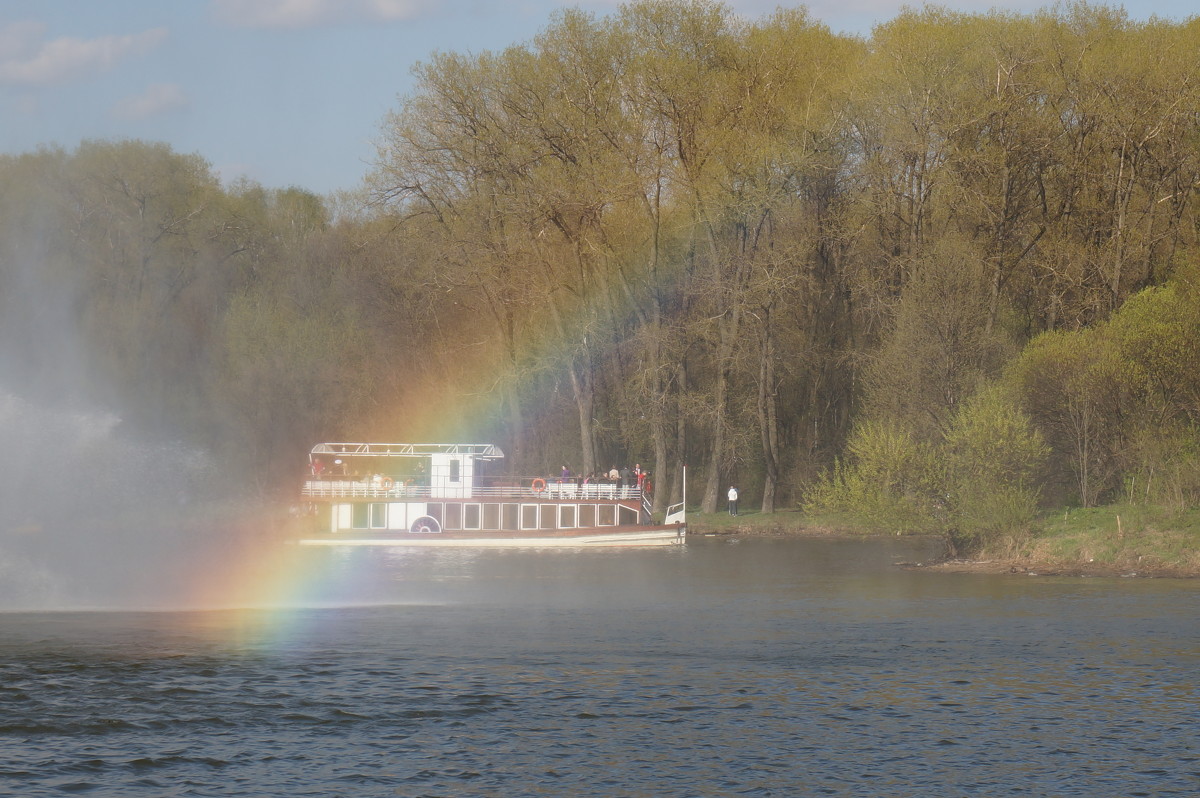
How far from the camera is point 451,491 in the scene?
64625 mm

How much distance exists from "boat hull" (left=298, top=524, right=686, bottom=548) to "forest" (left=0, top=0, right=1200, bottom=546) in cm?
642

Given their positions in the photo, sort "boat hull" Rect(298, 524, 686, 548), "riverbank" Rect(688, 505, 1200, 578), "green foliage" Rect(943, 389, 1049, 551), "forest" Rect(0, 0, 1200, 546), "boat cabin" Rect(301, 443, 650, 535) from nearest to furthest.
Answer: "riverbank" Rect(688, 505, 1200, 578)
"green foliage" Rect(943, 389, 1049, 551)
"forest" Rect(0, 0, 1200, 546)
"boat hull" Rect(298, 524, 686, 548)
"boat cabin" Rect(301, 443, 650, 535)

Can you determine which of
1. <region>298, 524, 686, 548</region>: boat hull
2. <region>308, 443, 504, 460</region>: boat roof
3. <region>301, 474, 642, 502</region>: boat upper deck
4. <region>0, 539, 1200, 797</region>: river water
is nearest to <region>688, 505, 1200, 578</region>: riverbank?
<region>0, 539, 1200, 797</region>: river water

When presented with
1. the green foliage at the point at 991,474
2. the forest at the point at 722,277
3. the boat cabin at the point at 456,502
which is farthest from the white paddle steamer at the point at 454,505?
the green foliage at the point at 991,474

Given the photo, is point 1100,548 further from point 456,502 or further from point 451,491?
point 451,491

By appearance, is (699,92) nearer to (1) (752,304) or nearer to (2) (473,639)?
(1) (752,304)

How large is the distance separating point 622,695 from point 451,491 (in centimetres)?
4026

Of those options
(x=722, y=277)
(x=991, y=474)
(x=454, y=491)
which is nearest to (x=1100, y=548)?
(x=991, y=474)

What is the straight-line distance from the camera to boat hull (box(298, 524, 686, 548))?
6147 centimetres

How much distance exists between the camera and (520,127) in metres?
64.6

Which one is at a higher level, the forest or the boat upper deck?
the forest

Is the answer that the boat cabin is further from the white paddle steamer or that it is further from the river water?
the river water

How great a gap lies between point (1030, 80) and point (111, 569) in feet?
133

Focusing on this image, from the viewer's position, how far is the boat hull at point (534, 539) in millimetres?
61469
